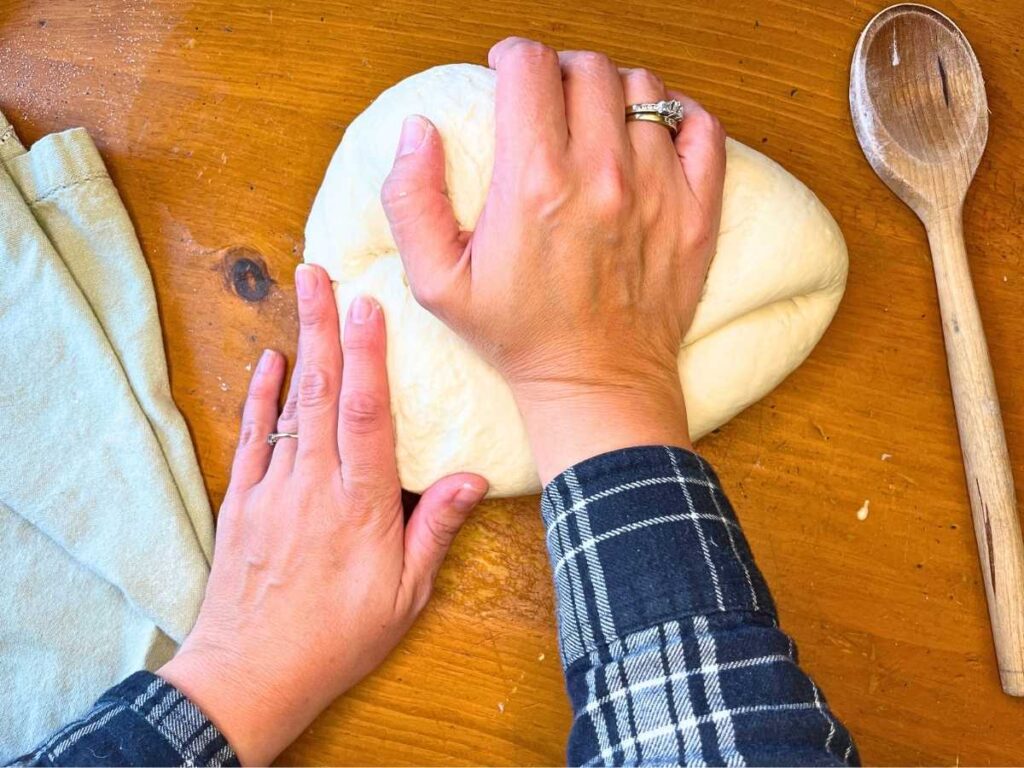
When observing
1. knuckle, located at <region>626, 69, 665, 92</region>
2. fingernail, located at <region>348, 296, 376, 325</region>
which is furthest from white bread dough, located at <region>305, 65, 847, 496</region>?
knuckle, located at <region>626, 69, 665, 92</region>

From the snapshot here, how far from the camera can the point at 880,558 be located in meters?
0.94

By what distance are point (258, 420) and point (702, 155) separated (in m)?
0.59

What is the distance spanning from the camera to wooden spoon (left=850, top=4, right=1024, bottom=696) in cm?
90

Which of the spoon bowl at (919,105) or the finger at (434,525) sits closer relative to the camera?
the finger at (434,525)

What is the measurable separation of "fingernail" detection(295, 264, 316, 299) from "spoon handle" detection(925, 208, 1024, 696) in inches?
30.2

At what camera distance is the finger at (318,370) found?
0.85 meters

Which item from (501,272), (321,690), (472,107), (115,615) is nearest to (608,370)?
(501,272)

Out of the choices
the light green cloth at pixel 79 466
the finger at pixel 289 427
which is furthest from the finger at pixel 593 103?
the light green cloth at pixel 79 466

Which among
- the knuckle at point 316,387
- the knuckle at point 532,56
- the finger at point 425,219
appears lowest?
the knuckle at point 316,387

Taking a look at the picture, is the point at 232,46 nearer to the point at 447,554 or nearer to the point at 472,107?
the point at 472,107

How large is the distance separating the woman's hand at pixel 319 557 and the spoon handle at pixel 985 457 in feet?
1.97

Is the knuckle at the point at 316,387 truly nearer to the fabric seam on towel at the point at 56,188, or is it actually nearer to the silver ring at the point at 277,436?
the silver ring at the point at 277,436

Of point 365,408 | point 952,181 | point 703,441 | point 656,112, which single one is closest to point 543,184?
point 656,112

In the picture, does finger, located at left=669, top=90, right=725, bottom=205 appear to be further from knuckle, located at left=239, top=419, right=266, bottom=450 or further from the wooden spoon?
knuckle, located at left=239, top=419, right=266, bottom=450
